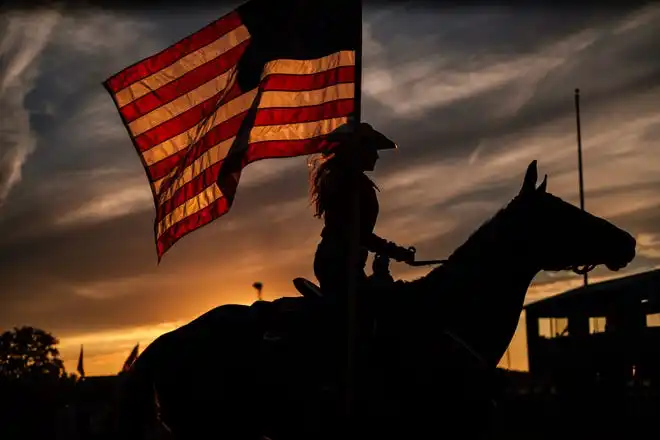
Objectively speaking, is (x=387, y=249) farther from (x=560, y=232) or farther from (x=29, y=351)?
(x=29, y=351)

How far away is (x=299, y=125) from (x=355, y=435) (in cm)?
343

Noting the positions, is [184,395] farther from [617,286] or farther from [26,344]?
→ [26,344]

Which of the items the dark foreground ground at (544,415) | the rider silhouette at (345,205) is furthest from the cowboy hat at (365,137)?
the dark foreground ground at (544,415)

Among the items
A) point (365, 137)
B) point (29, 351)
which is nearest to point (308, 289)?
point (365, 137)

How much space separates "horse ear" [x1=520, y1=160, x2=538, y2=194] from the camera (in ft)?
34.8

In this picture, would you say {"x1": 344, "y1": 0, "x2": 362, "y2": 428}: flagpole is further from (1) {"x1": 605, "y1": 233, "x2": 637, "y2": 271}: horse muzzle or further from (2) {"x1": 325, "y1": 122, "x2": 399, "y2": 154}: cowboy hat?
(1) {"x1": 605, "y1": 233, "x2": 637, "y2": 271}: horse muzzle

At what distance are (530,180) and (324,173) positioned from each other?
216 centimetres

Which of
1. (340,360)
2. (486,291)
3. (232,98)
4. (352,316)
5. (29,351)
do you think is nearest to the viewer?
(352,316)

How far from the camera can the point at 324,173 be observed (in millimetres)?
11000

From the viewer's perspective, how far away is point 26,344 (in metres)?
119

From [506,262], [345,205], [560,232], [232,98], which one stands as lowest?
[506,262]

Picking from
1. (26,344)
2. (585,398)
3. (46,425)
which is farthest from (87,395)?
(26,344)

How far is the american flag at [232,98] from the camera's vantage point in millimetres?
11414

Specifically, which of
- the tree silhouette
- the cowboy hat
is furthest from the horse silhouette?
the tree silhouette
